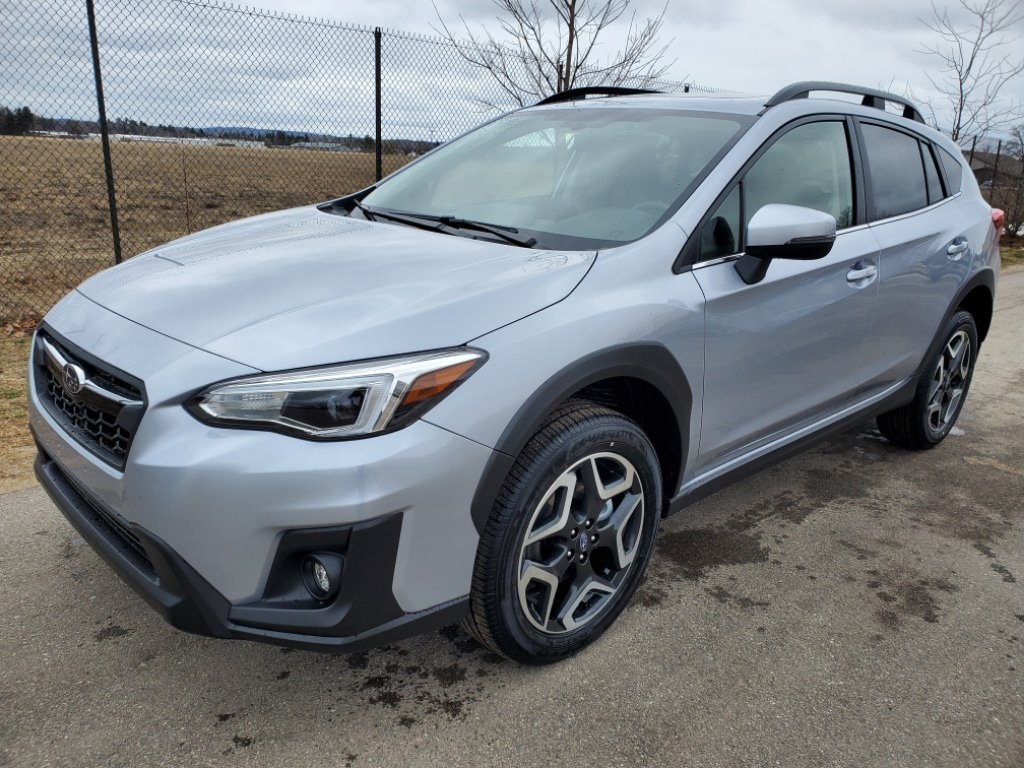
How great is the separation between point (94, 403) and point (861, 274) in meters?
2.75

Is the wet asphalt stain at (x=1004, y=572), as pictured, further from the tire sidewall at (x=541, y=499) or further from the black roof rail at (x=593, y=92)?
the black roof rail at (x=593, y=92)

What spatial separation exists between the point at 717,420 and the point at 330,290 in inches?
53.2

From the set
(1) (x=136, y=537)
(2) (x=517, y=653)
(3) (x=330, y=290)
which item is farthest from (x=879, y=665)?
(1) (x=136, y=537)

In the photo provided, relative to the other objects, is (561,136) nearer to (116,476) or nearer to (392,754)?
(116,476)

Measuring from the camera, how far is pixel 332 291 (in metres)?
2.22

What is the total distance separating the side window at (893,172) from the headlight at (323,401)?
8.07 feet

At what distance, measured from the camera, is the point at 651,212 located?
2.69m

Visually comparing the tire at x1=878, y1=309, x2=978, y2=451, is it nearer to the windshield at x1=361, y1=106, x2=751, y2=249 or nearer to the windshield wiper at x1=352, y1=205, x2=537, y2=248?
the windshield at x1=361, y1=106, x2=751, y2=249

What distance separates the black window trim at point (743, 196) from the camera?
2.61 m

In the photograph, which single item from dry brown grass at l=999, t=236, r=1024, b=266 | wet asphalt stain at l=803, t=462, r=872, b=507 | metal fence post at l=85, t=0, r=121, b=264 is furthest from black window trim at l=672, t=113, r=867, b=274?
dry brown grass at l=999, t=236, r=1024, b=266

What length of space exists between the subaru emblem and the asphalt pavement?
83 centimetres

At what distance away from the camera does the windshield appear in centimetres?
272

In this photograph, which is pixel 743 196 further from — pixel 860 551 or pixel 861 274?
pixel 860 551

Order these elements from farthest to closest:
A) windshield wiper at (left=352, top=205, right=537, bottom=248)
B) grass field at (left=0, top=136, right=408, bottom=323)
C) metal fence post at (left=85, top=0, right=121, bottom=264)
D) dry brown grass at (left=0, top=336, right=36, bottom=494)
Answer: grass field at (left=0, top=136, right=408, bottom=323) < metal fence post at (left=85, top=0, right=121, bottom=264) < dry brown grass at (left=0, top=336, right=36, bottom=494) < windshield wiper at (left=352, top=205, right=537, bottom=248)
